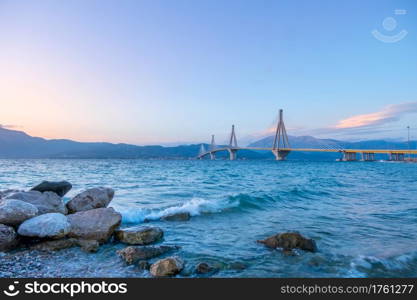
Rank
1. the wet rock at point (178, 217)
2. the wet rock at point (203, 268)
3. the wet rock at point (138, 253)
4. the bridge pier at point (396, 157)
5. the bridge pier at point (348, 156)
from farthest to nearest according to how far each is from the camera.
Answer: the bridge pier at point (396, 157) → the bridge pier at point (348, 156) → the wet rock at point (178, 217) → the wet rock at point (138, 253) → the wet rock at point (203, 268)

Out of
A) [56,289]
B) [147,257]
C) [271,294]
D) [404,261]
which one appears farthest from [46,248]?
[404,261]

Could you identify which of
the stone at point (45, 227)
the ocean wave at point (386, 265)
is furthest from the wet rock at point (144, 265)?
the ocean wave at point (386, 265)

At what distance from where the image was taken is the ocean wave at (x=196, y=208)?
8.34m

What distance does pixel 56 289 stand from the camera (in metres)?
2.88

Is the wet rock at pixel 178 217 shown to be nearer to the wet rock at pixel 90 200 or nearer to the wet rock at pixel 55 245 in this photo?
the wet rock at pixel 90 200

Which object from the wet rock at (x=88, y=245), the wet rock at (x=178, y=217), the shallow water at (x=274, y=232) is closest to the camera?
the shallow water at (x=274, y=232)

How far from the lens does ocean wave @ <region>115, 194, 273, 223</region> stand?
8.34 m

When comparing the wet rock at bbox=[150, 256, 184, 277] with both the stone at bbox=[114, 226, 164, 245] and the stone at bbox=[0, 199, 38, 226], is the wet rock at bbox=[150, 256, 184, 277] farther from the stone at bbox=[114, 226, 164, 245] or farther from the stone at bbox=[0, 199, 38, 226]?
the stone at bbox=[0, 199, 38, 226]

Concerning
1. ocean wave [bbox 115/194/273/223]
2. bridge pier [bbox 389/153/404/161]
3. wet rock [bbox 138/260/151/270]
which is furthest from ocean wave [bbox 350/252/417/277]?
bridge pier [bbox 389/153/404/161]

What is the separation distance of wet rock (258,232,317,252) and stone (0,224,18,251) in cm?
500

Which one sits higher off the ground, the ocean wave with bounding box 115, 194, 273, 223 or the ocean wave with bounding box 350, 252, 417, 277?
the ocean wave with bounding box 350, 252, 417, 277

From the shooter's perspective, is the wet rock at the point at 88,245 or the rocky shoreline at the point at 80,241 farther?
the wet rock at the point at 88,245

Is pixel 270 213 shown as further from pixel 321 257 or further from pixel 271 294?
pixel 271 294

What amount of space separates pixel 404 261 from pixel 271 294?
337 centimetres
